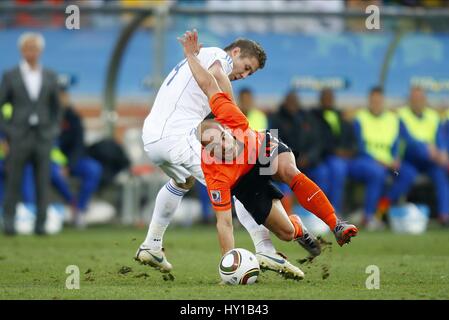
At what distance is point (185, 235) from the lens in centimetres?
1408

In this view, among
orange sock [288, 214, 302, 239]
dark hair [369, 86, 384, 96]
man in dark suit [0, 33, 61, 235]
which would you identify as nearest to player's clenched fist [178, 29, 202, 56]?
orange sock [288, 214, 302, 239]

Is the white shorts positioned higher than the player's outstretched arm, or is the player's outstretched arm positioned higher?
the player's outstretched arm

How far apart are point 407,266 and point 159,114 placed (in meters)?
2.61

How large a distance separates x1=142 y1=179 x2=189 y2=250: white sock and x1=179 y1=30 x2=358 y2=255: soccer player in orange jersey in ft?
2.39

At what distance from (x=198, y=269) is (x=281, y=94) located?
749cm

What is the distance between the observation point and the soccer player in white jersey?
838cm

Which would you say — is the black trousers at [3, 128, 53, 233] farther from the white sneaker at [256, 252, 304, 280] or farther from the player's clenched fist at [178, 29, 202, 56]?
the player's clenched fist at [178, 29, 202, 56]

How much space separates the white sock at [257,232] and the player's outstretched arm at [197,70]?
1105 mm

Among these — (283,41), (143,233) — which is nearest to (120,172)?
(143,233)

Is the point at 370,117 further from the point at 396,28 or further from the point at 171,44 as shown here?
the point at 171,44

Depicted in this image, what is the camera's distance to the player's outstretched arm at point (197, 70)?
7926 mm

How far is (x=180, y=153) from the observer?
339 inches

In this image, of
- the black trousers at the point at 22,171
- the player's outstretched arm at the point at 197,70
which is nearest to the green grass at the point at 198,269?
the black trousers at the point at 22,171

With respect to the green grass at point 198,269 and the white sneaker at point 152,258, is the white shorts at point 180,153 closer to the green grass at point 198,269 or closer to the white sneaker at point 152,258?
the white sneaker at point 152,258
